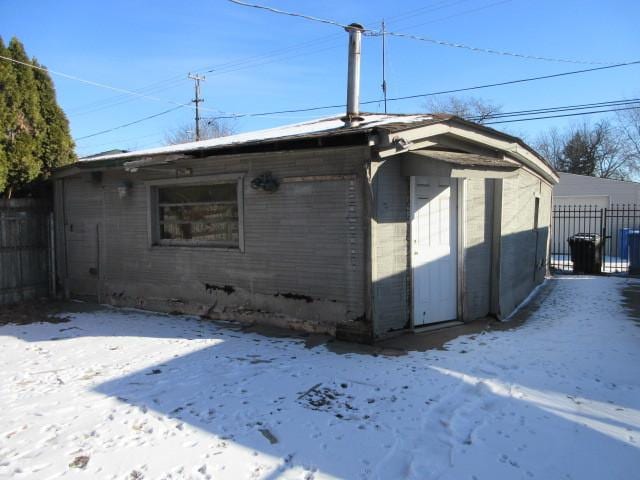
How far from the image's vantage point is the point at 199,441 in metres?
3.47

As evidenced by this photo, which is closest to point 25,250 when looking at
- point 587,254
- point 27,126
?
point 27,126

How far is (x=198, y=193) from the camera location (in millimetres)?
7875

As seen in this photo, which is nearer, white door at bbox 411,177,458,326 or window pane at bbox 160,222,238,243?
white door at bbox 411,177,458,326

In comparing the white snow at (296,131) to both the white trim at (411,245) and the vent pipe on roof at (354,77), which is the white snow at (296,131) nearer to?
the vent pipe on roof at (354,77)

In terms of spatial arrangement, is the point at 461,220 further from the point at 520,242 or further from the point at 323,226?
the point at 520,242

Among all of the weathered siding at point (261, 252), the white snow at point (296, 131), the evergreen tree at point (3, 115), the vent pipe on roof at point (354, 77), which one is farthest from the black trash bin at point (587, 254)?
the evergreen tree at point (3, 115)

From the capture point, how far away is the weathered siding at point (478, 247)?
6918 millimetres

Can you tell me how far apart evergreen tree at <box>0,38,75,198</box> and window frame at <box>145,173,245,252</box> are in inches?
112

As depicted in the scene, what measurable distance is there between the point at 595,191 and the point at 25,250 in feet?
73.3

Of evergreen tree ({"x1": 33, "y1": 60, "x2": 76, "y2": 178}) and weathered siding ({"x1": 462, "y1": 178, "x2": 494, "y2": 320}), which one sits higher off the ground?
evergreen tree ({"x1": 33, "y1": 60, "x2": 76, "y2": 178})

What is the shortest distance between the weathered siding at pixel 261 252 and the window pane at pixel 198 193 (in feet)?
0.82

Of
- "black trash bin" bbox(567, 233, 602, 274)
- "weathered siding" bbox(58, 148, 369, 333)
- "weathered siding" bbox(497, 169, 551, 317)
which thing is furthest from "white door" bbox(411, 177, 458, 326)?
"black trash bin" bbox(567, 233, 602, 274)

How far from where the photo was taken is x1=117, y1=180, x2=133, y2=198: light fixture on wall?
8384 millimetres

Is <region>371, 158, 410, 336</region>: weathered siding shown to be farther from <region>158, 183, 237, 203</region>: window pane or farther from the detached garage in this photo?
<region>158, 183, 237, 203</region>: window pane
